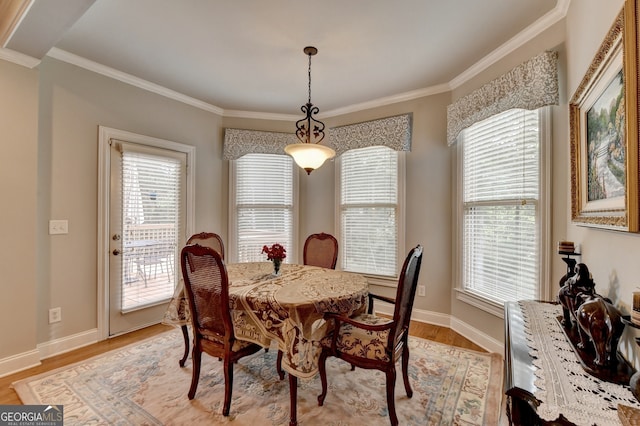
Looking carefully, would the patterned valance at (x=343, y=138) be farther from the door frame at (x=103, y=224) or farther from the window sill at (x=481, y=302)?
the window sill at (x=481, y=302)

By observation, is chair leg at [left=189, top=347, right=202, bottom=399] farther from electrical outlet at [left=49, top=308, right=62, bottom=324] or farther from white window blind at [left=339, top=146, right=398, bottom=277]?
white window blind at [left=339, top=146, right=398, bottom=277]

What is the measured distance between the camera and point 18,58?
7.50 feet

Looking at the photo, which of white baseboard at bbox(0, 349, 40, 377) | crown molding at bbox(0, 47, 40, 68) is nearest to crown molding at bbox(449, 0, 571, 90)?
crown molding at bbox(0, 47, 40, 68)

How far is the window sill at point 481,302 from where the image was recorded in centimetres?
259

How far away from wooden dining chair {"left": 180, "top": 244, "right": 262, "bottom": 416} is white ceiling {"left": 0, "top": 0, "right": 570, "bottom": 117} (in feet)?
5.44

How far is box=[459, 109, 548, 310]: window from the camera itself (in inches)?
91.3

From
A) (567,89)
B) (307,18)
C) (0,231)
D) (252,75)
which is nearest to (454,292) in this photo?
(567,89)

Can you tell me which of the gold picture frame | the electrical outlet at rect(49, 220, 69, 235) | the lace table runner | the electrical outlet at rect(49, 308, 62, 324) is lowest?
the electrical outlet at rect(49, 308, 62, 324)

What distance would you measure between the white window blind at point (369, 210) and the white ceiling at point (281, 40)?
853 mm

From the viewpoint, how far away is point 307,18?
2131mm

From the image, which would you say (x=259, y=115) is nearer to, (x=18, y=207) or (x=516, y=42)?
(x=18, y=207)

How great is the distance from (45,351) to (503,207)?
13.9ft

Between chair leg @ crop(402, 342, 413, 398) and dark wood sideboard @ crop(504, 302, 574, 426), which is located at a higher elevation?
dark wood sideboard @ crop(504, 302, 574, 426)

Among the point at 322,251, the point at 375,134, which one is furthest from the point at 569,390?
the point at 375,134
